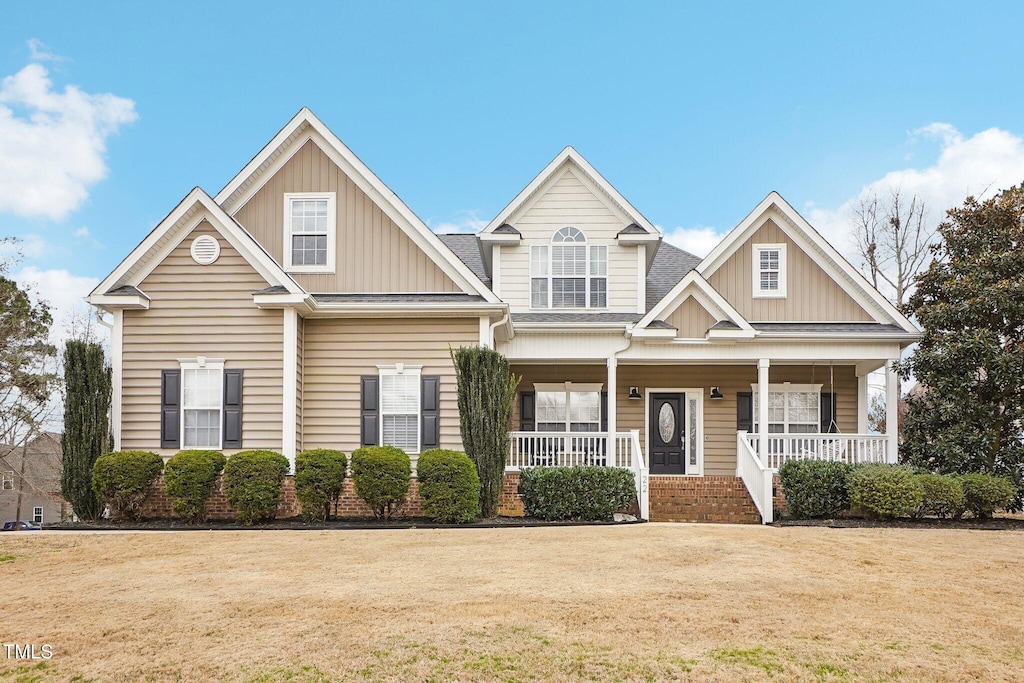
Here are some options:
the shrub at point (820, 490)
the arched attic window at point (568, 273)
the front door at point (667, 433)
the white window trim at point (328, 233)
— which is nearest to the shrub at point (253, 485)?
the white window trim at point (328, 233)

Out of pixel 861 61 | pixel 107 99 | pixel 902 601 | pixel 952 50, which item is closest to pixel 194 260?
pixel 107 99

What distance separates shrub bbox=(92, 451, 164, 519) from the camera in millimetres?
13812

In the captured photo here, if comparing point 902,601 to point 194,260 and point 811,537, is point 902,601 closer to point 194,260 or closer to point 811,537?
point 811,537

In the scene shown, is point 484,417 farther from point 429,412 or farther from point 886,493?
point 886,493

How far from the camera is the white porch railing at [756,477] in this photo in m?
15.2

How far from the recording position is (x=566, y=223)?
62.6ft

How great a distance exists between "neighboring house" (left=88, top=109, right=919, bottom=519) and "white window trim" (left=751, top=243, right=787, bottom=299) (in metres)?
0.03

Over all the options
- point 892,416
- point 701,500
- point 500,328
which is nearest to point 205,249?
point 500,328

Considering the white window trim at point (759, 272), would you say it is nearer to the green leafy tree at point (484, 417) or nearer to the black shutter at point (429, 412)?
the green leafy tree at point (484, 417)

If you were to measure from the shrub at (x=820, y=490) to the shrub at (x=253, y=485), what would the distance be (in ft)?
28.2

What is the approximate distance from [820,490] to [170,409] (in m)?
11.2

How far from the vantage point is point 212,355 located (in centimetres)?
1528

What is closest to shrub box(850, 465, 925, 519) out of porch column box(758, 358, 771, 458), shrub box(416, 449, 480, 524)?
porch column box(758, 358, 771, 458)

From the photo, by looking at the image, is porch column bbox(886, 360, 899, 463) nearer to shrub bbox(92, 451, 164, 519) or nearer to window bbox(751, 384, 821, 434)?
window bbox(751, 384, 821, 434)
